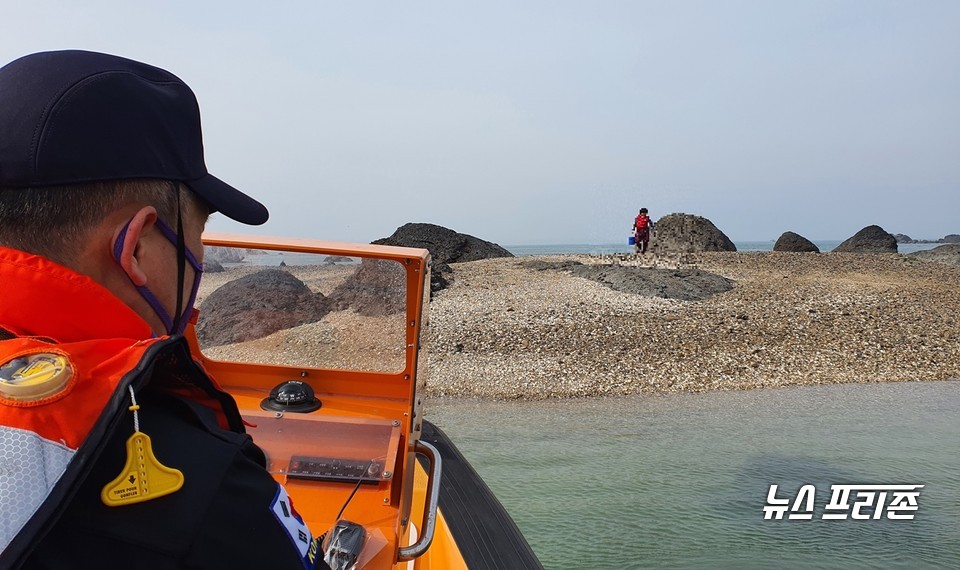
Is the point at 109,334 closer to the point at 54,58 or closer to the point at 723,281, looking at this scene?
the point at 54,58

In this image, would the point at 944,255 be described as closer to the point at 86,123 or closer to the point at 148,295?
the point at 148,295

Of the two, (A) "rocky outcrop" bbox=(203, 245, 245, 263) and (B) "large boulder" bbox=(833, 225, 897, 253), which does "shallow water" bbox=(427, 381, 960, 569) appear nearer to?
(A) "rocky outcrop" bbox=(203, 245, 245, 263)

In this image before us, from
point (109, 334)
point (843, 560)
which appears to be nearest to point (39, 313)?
point (109, 334)

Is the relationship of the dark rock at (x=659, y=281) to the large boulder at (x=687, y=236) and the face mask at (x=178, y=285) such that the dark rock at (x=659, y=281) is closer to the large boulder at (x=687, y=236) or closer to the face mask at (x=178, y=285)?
the large boulder at (x=687, y=236)

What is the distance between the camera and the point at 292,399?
2926 mm

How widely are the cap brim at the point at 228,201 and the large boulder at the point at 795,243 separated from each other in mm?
27849

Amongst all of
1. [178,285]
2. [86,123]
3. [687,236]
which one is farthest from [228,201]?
[687,236]

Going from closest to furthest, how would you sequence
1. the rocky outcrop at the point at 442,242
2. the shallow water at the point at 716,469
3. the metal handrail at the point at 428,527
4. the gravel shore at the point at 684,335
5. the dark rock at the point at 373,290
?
the metal handrail at the point at 428,527 → the dark rock at the point at 373,290 → the shallow water at the point at 716,469 → the gravel shore at the point at 684,335 → the rocky outcrop at the point at 442,242

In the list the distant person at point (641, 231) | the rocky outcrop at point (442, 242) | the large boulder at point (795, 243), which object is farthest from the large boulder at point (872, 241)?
the rocky outcrop at point (442, 242)

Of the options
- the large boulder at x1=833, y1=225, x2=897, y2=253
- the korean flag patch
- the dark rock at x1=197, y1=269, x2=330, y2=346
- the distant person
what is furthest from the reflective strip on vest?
the large boulder at x1=833, y1=225, x2=897, y2=253

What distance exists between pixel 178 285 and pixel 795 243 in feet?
93.5

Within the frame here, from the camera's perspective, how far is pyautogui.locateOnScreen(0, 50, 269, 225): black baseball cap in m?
0.92

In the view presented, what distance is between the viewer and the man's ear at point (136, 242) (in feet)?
3.26

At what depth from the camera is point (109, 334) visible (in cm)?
95
